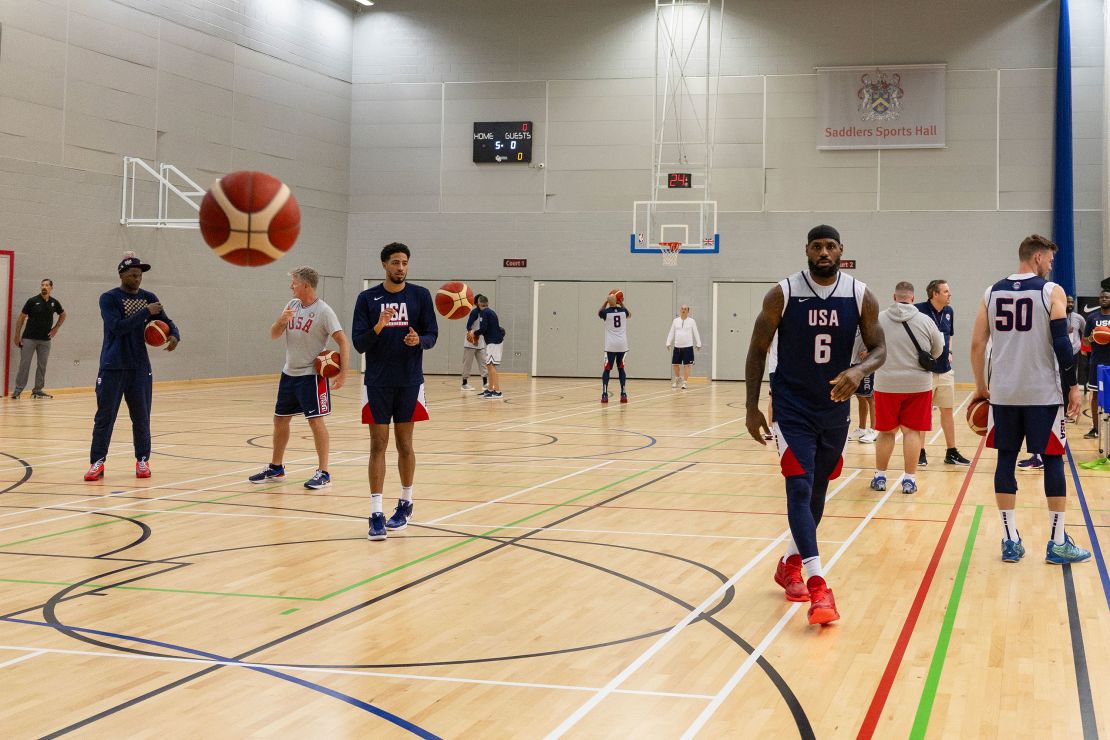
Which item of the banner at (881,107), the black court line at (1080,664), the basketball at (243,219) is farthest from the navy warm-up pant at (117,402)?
the banner at (881,107)

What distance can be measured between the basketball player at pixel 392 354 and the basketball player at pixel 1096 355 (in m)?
8.93

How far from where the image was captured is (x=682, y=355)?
80.7 feet

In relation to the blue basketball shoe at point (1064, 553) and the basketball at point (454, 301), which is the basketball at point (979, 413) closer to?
the blue basketball shoe at point (1064, 553)

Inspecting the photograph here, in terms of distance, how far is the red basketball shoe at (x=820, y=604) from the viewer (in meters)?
5.00

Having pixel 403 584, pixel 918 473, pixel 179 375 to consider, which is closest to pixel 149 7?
pixel 179 375

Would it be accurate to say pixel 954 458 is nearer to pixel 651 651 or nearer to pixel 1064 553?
pixel 1064 553

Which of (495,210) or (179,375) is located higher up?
(495,210)

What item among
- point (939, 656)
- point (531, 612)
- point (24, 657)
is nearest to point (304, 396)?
point (531, 612)

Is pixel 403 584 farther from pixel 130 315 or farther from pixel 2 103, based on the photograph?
pixel 2 103

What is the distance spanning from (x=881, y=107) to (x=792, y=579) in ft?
73.1

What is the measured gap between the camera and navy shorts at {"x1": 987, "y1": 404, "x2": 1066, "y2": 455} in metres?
6.24

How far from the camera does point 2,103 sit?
18.5 meters

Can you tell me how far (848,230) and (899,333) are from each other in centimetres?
1762

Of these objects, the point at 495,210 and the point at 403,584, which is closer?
the point at 403,584
